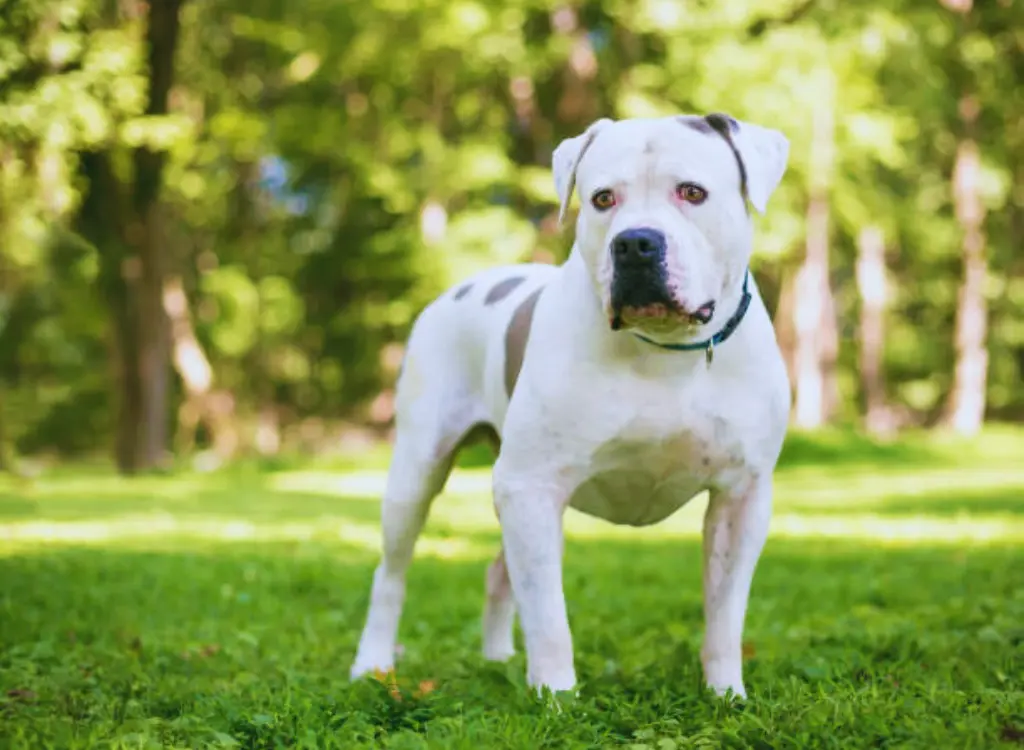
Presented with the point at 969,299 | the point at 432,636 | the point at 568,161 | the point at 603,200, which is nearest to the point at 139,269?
the point at 432,636

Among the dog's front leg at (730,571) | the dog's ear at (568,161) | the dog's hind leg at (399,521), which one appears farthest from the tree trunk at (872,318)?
the dog's ear at (568,161)

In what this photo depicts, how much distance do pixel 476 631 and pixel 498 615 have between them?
114cm

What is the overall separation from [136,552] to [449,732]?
6.38 meters

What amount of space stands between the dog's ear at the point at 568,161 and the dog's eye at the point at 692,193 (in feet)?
1.43

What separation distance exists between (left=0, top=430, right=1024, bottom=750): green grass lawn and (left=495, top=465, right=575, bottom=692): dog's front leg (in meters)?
0.13

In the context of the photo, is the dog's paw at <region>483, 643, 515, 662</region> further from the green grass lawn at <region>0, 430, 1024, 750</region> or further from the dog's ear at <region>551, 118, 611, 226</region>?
the dog's ear at <region>551, 118, 611, 226</region>

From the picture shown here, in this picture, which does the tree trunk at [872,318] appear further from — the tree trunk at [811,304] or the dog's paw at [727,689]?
the dog's paw at [727,689]

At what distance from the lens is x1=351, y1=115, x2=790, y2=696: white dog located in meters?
3.90

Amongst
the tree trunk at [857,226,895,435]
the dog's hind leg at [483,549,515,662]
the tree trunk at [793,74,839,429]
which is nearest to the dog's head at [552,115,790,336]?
the dog's hind leg at [483,549,515,662]

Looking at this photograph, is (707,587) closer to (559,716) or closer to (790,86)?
(559,716)

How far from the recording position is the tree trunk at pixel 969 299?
25656 mm

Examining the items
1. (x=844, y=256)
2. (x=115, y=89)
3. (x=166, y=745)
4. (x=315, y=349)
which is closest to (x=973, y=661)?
(x=166, y=745)

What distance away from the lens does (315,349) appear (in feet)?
110

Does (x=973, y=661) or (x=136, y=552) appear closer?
(x=973, y=661)
